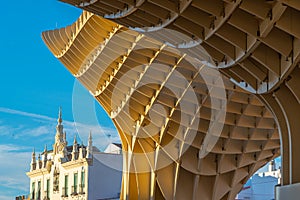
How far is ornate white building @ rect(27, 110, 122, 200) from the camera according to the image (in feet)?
245

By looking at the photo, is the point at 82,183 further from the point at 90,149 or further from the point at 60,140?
the point at 60,140

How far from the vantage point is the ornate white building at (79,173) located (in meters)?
74.8

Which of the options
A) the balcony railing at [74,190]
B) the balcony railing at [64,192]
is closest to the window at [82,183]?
the balcony railing at [74,190]

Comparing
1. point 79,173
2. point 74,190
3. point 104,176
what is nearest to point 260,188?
point 104,176

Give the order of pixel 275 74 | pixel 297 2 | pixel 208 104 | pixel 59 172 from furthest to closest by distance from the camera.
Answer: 1. pixel 59 172
2. pixel 208 104
3. pixel 275 74
4. pixel 297 2

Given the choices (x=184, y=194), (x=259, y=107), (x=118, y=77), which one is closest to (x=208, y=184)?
(x=184, y=194)

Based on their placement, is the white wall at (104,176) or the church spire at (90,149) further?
the church spire at (90,149)

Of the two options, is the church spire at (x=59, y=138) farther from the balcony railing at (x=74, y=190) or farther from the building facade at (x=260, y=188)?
the building facade at (x=260, y=188)

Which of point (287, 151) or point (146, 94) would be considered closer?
point (287, 151)

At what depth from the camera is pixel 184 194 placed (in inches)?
2181

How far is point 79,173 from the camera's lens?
76375 millimetres

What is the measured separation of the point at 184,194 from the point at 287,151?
2817cm

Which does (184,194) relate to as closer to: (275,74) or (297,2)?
(275,74)

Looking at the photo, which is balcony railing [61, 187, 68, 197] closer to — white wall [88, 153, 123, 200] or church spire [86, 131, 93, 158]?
white wall [88, 153, 123, 200]
